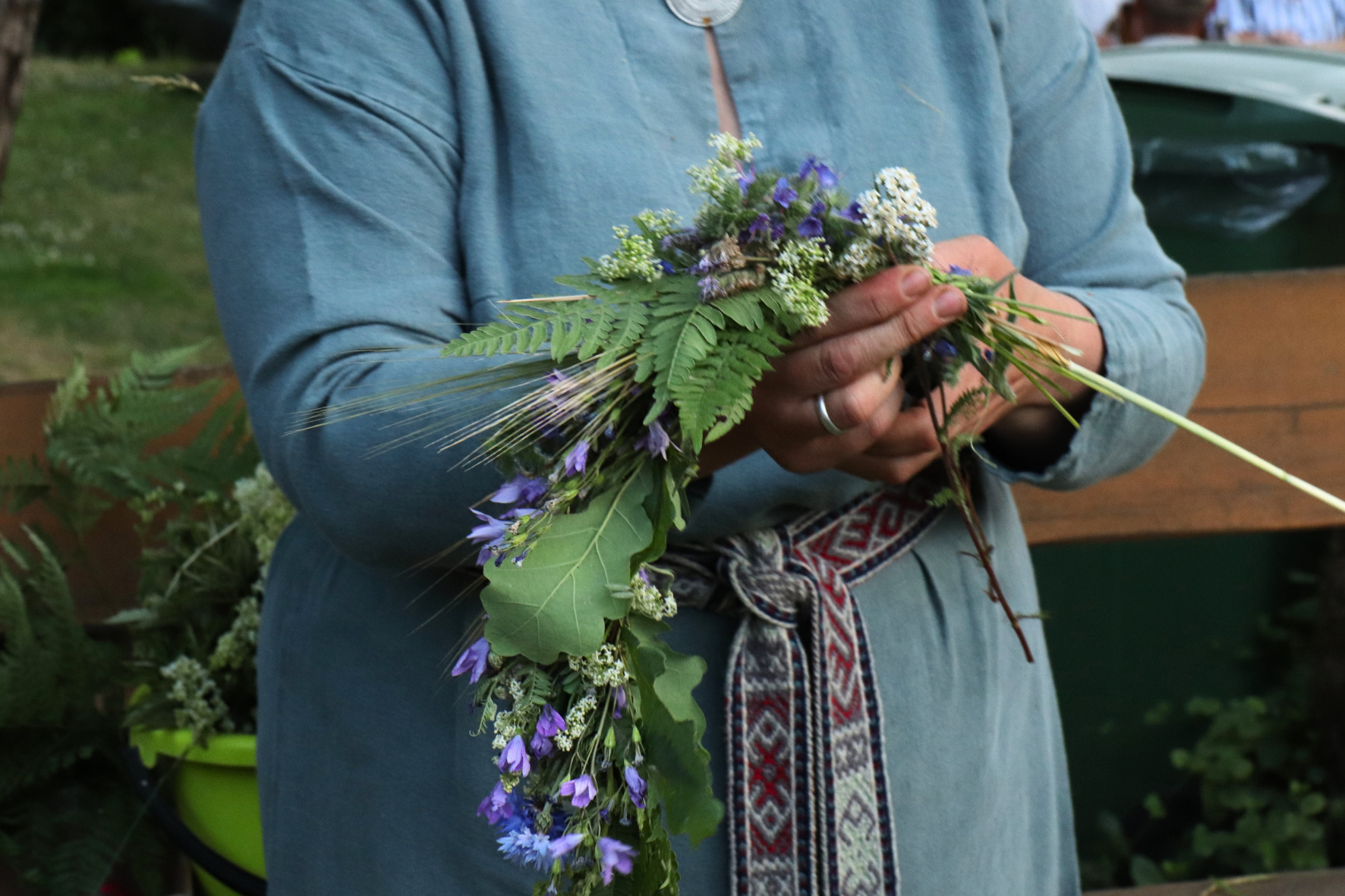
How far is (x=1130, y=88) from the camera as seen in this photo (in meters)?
2.98

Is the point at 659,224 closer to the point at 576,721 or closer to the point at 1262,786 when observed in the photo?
the point at 576,721

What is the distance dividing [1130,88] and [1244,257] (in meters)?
0.50

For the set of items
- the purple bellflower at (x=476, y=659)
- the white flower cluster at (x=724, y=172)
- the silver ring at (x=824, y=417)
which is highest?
the white flower cluster at (x=724, y=172)

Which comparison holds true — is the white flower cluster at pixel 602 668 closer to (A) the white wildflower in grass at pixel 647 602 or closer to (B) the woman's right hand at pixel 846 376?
(A) the white wildflower in grass at pixel 647 602

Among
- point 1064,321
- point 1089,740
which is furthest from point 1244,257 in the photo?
point 1064,321

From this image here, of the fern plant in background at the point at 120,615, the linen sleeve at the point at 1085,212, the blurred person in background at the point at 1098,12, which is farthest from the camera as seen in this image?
the blurred person in background at the point at 1098,12

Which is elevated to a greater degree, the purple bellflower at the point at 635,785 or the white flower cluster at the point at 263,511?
the purple bellflower at the point at 635,785

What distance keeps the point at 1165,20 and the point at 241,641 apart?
3.16 meters

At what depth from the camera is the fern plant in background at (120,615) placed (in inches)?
72.6

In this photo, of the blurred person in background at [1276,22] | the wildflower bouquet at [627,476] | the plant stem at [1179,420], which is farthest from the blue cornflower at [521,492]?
the blurred person in background at [1276,22]

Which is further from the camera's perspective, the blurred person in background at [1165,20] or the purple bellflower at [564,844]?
the blurred person in background at [1165,20]

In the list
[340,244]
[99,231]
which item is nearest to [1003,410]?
[340,244]

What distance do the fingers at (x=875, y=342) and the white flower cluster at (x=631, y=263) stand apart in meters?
0.12

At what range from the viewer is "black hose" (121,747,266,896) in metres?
1.77
